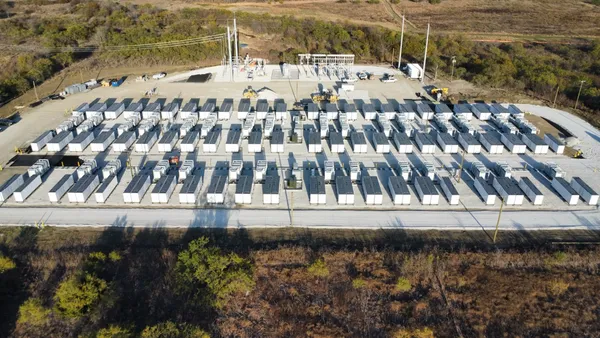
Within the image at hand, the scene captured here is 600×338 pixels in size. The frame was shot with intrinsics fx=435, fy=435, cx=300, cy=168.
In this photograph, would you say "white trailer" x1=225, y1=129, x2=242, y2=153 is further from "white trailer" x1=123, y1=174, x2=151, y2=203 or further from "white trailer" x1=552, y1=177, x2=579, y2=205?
"white trailer" x1=552, y1=177, x2=579, y2=205

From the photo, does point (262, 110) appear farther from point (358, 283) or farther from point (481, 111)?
point (358, 283)

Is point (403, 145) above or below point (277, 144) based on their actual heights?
below

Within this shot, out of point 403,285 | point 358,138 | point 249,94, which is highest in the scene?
point 249,94

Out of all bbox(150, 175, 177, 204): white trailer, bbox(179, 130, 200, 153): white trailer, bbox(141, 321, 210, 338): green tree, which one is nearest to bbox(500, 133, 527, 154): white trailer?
bbox(179, 130, 200, 153): white trailer

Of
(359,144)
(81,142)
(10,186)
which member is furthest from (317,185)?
(10,186)

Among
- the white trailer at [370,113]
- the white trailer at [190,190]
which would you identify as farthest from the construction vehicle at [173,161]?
the white trailer at [370,113]
